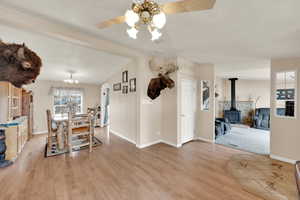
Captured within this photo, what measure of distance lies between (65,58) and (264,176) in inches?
205

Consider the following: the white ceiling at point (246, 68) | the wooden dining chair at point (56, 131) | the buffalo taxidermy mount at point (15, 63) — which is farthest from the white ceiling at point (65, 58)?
the white ceiling at point (246, 68)

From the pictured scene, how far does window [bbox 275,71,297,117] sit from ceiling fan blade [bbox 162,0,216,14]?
3105mm

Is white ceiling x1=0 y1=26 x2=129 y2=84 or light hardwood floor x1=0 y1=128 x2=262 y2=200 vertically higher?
white ceiling x1=0 y1=26 x2=129 y2=84

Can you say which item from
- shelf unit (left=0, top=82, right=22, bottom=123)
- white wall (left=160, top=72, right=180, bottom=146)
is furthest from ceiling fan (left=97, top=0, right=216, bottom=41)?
shelf unit (left=0, top=82, right=22, bottom=123)

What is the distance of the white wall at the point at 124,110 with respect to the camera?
154 inches

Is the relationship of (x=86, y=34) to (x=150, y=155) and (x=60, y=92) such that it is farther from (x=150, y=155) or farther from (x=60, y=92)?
(x=60, y=92)

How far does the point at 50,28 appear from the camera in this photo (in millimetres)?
2090

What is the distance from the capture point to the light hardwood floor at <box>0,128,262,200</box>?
1808 mm

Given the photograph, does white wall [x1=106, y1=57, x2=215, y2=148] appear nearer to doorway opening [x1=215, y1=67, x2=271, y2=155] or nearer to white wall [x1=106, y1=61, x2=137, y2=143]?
white wall [x1=106, y1=61, x2=137, y2=143]

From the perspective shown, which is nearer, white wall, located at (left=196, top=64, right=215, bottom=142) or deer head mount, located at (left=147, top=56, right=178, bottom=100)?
deer head mount, located at (left=147, top=56, right=178, bottom=100)

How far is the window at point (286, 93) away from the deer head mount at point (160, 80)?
7.95 ft

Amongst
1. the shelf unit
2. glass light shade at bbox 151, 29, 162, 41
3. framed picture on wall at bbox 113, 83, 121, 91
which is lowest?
the shelf unit

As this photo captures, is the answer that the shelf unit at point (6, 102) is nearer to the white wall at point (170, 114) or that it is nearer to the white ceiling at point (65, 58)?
the white ceiling at point (65, 58)

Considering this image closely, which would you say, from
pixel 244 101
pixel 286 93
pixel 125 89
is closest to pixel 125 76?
pixel 125 89
